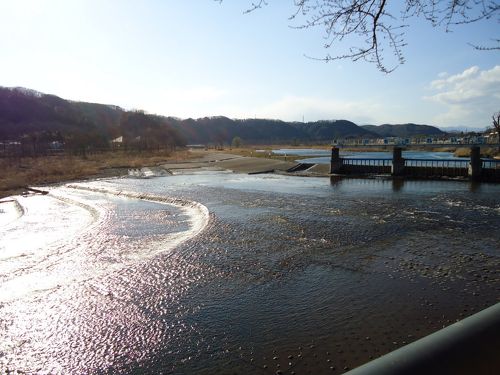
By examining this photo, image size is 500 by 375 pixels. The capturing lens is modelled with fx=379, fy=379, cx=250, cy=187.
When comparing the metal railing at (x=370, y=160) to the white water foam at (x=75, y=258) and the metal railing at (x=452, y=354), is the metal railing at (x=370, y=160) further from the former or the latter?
the metal railing at (x=452, y=354)

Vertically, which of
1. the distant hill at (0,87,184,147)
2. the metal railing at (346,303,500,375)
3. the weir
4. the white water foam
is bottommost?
the white water foam

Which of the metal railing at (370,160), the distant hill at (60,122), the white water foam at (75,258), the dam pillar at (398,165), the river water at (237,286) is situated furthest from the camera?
the distant hill at (60,122)

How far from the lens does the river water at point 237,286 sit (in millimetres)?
6387

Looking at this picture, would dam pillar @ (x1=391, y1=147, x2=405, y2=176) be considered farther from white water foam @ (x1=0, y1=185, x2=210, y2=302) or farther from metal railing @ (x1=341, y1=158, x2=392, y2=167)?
white water foam @ (x1=0, y1=185, x2=210, y2=302)

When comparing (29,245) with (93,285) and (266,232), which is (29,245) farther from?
(266,232)

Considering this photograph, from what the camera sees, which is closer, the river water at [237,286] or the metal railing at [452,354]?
the metal railing at [452,354]

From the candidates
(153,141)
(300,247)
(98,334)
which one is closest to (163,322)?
(98,334)

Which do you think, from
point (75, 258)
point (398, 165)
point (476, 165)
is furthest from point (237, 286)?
point (398, 165)

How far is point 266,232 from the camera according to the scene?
1479 centimetres

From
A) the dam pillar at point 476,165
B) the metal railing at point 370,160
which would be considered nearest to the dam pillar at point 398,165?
the metal railing at point 370,160

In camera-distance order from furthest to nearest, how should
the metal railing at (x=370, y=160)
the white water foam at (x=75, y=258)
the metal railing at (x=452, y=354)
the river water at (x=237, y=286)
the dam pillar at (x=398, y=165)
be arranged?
1. the metal railing at (x=370, y=160)
2. the dam pillar at (x=398, y=165)
3. the white water foam at (x=75, y=258)
4. the river water at (x=237, y=286)
5. the metal railing at (x=452, y=354)

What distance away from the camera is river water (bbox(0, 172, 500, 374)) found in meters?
6.39

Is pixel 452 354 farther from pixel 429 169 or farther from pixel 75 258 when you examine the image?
pixel 429 169

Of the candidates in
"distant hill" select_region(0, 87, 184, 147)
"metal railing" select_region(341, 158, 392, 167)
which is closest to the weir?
"metal railing" select_region(341, 158, 392, 167)
